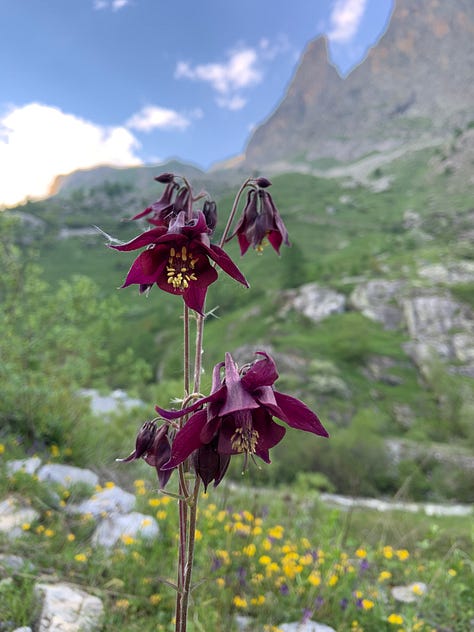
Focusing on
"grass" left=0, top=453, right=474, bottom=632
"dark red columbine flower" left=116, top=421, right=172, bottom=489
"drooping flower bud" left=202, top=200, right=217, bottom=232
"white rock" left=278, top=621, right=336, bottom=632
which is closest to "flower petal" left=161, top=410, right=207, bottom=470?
"dark red columbine flower" left=116, top=421, right=172, bottom=489

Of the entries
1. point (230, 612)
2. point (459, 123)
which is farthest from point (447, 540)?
point (459, 123)

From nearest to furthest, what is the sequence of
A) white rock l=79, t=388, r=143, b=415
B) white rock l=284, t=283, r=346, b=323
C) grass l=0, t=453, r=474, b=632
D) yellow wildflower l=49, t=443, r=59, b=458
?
grass l=0, t=453, r=474, b=632 < yellow wildflower l=49, t=443, r=59, b=458 < white rock l=79, t=388, r=143, b=415 < white rock l=284, t=283, r=346, b=323

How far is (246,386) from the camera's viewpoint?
1364mm

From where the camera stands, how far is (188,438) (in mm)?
1351

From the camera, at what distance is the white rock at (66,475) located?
4.48 metres

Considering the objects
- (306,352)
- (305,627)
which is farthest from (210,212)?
(306,352)

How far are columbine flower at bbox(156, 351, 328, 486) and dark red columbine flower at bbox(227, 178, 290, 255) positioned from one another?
3.03ft

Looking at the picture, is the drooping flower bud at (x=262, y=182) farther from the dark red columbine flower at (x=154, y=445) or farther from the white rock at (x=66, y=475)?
the white rock at (x=66, y=475)

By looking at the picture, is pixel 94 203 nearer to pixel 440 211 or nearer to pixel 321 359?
pixel 440 211

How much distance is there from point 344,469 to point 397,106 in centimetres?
21942

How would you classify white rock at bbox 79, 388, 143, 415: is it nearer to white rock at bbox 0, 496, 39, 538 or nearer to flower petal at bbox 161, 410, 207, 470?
white rock at bbox 0, 496, 39, 538

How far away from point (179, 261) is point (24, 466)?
3616mm

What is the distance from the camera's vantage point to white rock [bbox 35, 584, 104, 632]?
7.87ft

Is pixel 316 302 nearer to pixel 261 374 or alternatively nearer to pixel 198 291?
pixel 198 291
